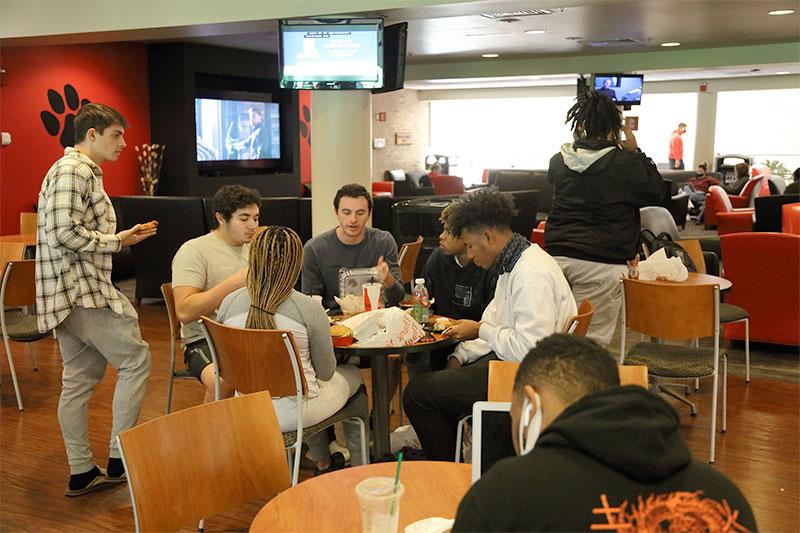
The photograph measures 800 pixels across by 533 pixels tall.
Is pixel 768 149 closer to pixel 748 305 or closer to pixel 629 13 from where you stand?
pixel 629 13

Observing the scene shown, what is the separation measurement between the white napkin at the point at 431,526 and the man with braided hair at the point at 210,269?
2.02 m

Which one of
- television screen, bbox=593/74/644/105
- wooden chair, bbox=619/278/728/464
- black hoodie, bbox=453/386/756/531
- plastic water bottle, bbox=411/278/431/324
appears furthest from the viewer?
television screen, bbox=593/74/644/105

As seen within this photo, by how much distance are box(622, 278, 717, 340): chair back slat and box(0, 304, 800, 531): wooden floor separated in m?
0.65

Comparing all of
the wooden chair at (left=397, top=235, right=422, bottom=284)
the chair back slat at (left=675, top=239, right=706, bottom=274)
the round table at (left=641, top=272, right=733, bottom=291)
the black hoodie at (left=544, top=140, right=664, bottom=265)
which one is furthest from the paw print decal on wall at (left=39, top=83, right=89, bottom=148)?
the round table at (left=641, top=272, right=733, bottom=291)

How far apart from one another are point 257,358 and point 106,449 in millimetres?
1662

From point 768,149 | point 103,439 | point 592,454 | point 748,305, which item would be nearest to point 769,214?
point 748,305

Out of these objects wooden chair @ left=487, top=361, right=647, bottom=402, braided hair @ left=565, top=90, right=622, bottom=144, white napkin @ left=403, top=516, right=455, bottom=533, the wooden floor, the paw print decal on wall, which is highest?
the paw print decal on wall

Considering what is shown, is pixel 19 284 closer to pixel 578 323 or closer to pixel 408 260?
pixel 408 260

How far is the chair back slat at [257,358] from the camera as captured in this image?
2.91 meters

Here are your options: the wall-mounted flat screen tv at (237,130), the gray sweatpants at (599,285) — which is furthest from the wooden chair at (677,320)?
the wall-mounted flat screen tv at (237,130)

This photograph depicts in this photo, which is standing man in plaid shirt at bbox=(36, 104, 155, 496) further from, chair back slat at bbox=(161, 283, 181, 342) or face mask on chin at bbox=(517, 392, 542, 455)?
face mask on chin at bbox=(517, 392, 542, 455)

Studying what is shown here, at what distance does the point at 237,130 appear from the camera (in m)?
11.4

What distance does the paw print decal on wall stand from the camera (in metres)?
8.95

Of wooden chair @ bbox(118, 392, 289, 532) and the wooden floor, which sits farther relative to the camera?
the wooden floor
